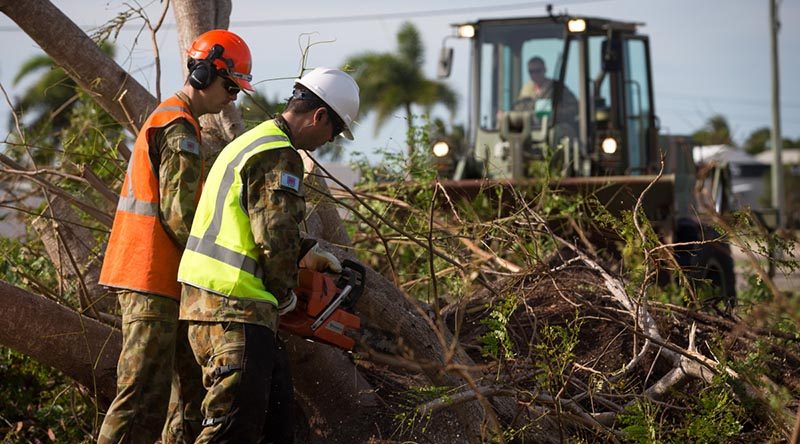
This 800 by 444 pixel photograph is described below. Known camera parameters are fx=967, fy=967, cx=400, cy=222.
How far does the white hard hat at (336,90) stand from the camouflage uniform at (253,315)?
295mm

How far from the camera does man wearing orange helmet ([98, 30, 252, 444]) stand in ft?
12.2

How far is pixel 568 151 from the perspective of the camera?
8.64 metres

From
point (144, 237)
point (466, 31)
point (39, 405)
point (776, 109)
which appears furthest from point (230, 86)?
point (776, 109)

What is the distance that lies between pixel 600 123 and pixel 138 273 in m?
6.17

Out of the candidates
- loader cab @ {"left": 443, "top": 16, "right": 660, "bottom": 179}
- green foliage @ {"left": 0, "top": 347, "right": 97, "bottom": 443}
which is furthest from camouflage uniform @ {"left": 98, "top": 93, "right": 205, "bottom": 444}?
loader cab @ {"left": 443, "top": 16, "right": 660, "bottom": 179}

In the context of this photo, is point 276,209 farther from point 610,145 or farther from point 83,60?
point 610,145

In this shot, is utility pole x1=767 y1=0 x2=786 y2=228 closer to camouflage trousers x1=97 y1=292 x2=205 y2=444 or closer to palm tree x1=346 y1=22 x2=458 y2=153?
palm tree x1=346 y1=22 x2=458 y2=153

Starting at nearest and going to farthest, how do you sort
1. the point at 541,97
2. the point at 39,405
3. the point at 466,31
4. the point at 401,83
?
the point at 39,405 → the point at 541,97 → the point at 466,31 → the point at 401,83

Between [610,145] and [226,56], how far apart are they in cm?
521

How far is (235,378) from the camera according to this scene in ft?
11.2

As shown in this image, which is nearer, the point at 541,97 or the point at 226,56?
the point at 226,56

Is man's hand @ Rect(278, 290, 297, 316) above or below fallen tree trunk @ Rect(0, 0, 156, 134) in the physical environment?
below

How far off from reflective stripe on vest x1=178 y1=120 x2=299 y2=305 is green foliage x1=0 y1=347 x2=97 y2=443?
164 centimetres

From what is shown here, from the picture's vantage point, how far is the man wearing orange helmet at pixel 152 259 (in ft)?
12.2
